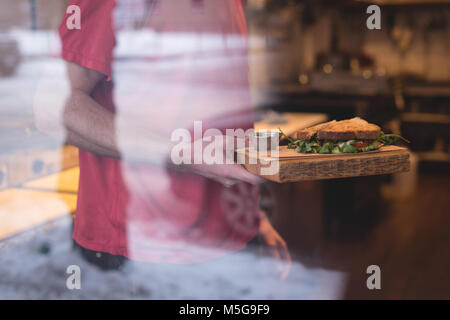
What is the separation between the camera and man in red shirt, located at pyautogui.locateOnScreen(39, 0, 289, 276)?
101cm

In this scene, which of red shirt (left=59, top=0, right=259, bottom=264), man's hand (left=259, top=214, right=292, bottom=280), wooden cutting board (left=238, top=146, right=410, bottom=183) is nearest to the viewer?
wooden cutting board (left=238, top=146, right=410, bottom=183)

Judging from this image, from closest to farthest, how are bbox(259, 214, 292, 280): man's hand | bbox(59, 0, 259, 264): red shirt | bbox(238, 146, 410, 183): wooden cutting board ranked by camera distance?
bbox(238, 146, 410, 183): wooden cutting board, bbox(59, 0, 259, 264): red shirt, bbox(259, 214, 292, 280): man's hand

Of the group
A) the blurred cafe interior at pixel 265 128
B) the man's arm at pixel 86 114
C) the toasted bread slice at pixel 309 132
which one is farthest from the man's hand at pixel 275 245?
the man's arm at pixel 86 114

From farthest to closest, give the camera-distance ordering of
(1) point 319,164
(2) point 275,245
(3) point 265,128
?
(2) point 275,245
(3) point 265,128
(1) point 319,164

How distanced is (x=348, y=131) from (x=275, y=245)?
419 mm

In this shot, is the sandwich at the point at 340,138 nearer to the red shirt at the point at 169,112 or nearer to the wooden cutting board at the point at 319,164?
the wooden cutting board at the point at 319,164

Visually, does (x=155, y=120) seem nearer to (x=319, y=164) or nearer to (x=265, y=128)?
(x=265, y=128)

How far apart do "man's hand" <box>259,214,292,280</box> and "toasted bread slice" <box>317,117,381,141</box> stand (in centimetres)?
35

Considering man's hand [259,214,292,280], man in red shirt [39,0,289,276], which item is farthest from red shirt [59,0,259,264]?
man's hand [259,214,292,280]

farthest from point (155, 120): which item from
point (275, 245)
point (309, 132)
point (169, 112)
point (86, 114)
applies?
point (275, 245)

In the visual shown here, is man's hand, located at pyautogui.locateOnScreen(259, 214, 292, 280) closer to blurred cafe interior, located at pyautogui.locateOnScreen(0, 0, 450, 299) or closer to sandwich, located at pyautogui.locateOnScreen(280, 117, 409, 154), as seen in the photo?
blurred cafe interior, located at pyautogui.locateOnScreen(0, 0, 450, 299)

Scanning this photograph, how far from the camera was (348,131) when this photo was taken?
3.30ft
